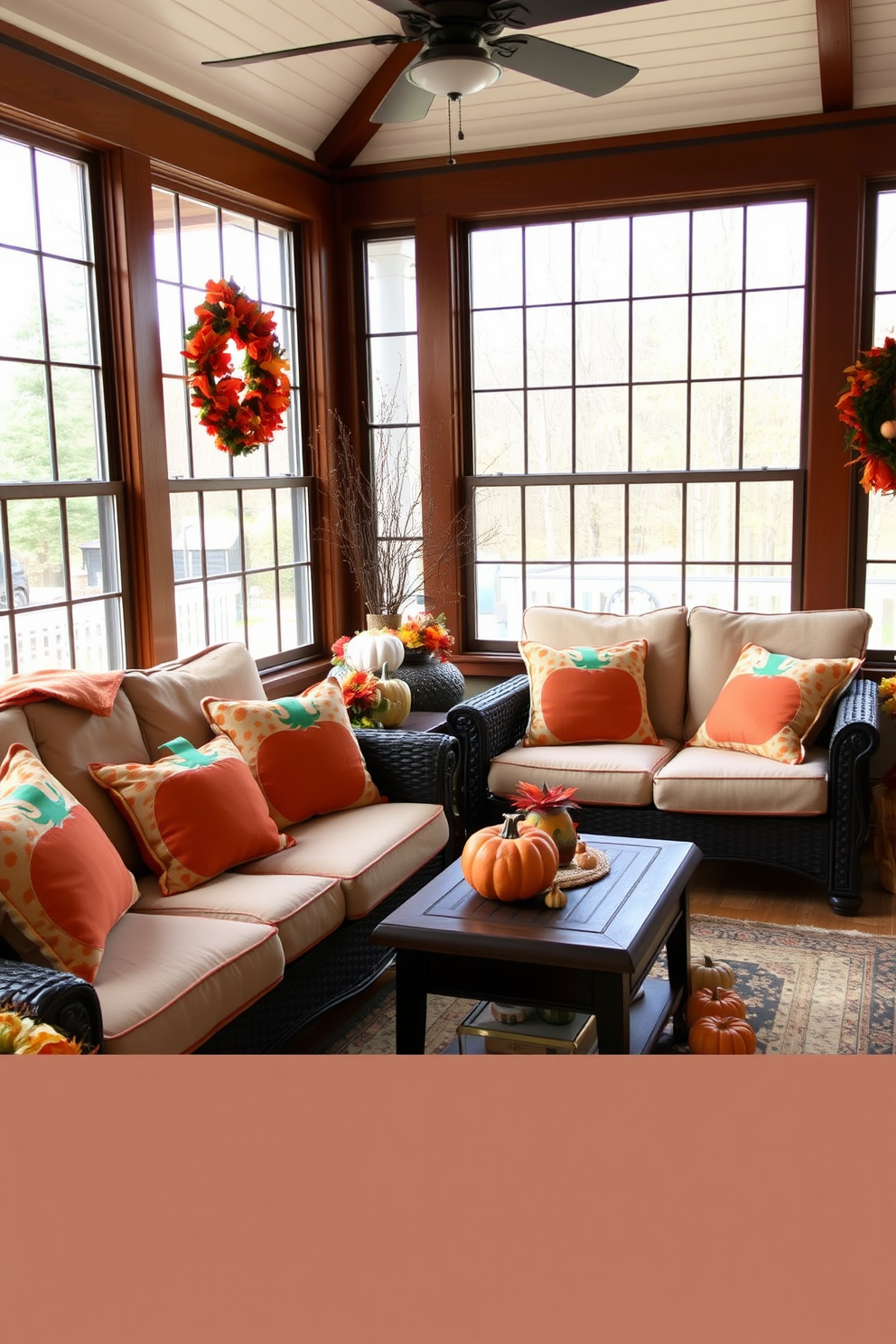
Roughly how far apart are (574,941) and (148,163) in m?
3.12

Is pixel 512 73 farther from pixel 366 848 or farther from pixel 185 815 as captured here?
pixel 185 815

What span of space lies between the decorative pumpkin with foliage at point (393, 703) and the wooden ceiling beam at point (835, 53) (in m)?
2.80

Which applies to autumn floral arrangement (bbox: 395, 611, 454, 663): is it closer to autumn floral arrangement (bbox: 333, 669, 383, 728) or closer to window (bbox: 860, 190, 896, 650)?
autumn floral arrangement (bbox: 333, 669, 383, 728)

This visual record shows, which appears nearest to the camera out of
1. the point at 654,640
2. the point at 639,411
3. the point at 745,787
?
the point at 745,787

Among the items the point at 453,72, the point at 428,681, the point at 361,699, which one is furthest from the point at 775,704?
the point at 453,72

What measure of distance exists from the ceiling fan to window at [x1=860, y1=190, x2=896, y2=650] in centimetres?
224

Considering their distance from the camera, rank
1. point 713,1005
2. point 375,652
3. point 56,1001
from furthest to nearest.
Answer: point 375,652 < point 713,1005 < point 56,1001

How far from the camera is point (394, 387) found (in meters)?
5.57

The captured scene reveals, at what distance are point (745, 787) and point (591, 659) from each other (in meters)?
0.86

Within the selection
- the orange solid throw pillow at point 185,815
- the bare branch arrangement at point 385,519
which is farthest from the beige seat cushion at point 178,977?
the bare branch arrangement at point 385,519

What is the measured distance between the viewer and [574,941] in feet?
7.95

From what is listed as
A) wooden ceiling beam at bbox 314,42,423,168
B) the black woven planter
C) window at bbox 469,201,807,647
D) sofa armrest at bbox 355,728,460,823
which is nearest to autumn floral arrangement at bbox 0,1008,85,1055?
sofa armrest at bbox 355,728,460,823

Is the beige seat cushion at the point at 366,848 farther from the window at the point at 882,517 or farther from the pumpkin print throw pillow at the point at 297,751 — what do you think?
the window at the point at 882,517

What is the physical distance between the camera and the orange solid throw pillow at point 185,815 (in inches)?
115
